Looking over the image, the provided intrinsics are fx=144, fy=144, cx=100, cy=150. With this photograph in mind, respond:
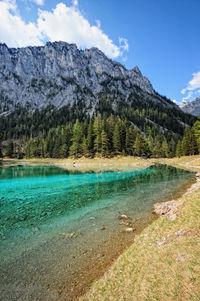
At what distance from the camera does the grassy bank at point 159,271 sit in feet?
19.6

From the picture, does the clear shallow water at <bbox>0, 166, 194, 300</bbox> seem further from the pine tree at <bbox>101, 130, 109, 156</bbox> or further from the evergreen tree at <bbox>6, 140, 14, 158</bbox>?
the evergreen tree at <bbox>6, 140, 14, 158</bbox>

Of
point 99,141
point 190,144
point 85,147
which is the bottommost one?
point 85,147

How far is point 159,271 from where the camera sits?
23.1 ft

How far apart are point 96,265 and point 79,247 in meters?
2.36

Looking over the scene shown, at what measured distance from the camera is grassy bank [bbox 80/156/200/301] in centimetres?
599

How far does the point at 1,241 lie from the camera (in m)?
12.4

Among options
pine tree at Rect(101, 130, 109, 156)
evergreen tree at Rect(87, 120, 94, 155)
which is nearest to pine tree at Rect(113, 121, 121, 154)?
pine tree at Rect(101, 130, 109, 156)

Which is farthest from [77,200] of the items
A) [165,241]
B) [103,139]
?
[103,139]

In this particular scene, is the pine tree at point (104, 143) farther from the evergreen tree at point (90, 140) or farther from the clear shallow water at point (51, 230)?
the clear shallow water at point (51, 230)

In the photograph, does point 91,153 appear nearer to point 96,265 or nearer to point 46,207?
point 46,207

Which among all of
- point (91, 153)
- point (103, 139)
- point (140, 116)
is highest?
point (140, 116)

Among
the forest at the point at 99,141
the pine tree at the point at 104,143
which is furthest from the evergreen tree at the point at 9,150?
the pine tree at the point at 104,143

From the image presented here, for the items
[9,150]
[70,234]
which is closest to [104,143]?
[70,234]

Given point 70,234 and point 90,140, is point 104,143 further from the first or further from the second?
point 70,234
